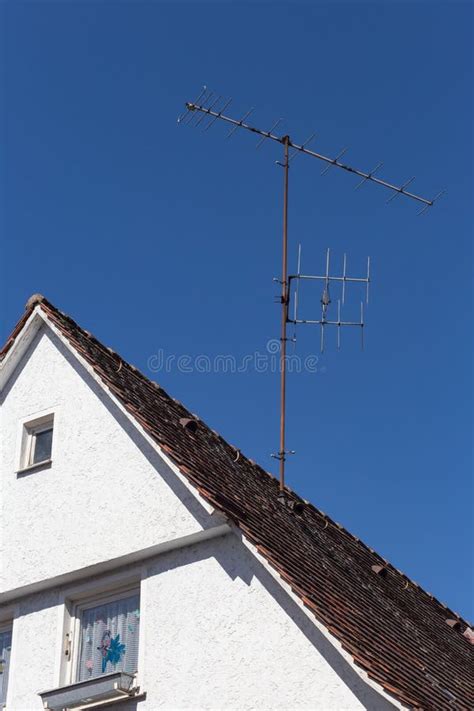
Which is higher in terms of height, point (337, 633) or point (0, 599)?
point (0, 599)

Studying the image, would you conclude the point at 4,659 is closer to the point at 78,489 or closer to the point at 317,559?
the point at 78,489

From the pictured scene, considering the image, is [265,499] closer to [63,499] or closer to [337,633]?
[63,499]

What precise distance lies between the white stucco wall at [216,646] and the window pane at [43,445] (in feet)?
6.18

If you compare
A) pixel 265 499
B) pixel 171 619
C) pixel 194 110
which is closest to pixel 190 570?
pixel 171 619

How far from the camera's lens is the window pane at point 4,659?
1383 centimetres

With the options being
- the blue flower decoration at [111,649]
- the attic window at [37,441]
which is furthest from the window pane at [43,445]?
the blue flower decoration at [111,649]

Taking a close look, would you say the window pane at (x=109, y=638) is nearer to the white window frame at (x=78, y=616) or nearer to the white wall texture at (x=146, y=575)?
the white window frame at (x=78, y=616)

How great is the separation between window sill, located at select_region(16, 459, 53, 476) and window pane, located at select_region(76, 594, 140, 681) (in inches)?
75.2

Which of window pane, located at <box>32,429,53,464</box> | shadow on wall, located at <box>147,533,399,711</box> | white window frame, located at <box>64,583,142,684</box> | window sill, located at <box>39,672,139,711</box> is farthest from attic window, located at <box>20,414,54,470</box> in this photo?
window sill, located at <box>39,672,139,711</box>

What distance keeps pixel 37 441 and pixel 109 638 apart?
2.96 m

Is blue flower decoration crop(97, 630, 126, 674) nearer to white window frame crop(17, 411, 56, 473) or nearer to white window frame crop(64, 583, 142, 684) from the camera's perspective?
white window frame crop(64, 583, 142, 684)

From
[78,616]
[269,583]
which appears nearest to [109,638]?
[78,616]

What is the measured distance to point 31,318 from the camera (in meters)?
15.8

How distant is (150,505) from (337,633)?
9.59 ft
